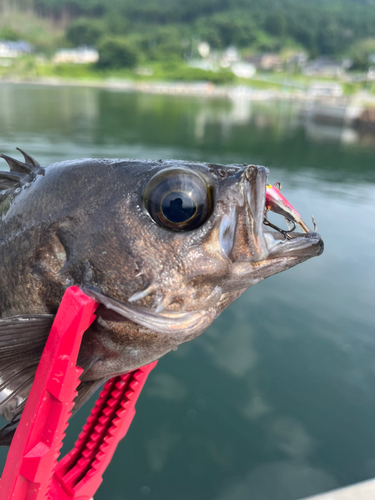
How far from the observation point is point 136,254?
172 cm

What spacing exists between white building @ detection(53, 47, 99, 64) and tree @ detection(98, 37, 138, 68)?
43.0ft

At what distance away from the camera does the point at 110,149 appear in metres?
21.1

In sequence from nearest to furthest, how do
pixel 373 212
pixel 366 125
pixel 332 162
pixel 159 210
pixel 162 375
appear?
pixel 159 210 → pixel 162 375 → pixel 373 212 → pixel 332 162 → pixel 366 125

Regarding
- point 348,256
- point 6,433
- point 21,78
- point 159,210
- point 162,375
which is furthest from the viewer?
point 21,78

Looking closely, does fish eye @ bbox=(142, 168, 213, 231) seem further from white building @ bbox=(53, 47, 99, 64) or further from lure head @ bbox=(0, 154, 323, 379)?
white building @ bbox=(53, 47, 99, 64)

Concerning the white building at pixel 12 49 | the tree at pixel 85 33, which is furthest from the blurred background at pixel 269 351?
the tree at pixel 85 33

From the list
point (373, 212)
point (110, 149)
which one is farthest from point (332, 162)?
point (110, 149)

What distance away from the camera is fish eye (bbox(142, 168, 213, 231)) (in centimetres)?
167

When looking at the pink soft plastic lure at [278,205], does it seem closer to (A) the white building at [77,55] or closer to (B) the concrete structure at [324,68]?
→ (B) the concrete structure at [324,68]

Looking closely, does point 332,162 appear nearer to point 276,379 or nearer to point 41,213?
point 276,379

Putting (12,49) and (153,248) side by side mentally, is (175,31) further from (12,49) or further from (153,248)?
(153,248)

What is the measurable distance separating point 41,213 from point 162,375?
430 centimetres

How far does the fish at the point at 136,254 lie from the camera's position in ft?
5.52

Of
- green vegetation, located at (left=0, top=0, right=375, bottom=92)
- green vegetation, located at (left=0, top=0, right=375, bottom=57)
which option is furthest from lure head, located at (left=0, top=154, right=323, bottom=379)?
green vegetation, located at (left=0, top=0, right=375, bottom=57)
